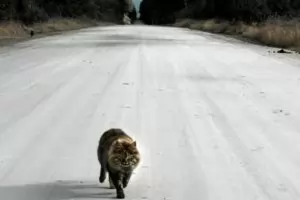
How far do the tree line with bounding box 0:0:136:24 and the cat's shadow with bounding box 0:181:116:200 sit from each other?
34775mm

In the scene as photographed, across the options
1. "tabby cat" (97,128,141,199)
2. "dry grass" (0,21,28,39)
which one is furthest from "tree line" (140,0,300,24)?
"tabby cat" (97,128,141,199)

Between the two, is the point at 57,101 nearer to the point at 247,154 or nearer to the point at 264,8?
the point at 247,154

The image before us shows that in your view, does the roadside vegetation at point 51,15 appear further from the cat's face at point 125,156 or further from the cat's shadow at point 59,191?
the cat's face at point 125,156

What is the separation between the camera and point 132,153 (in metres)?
4.66

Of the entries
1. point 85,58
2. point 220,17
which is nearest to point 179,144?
point 85,58

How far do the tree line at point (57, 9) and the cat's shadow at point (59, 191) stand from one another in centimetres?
3478

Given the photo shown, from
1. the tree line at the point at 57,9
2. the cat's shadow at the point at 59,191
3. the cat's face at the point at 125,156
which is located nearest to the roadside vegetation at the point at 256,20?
the tree line at the point at 57,9

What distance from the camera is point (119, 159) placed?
183 inches

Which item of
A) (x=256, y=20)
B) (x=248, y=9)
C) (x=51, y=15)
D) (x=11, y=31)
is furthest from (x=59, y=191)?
(x=51, y=15)

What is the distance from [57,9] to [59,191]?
208ft

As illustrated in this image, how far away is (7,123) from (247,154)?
3.15 meters

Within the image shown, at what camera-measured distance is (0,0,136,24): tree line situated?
41.8 metres

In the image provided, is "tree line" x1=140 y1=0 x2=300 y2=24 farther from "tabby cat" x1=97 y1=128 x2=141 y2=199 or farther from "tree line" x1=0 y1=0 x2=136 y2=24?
"tabby cat" x1=97 y1=128 x2=141 y2=199

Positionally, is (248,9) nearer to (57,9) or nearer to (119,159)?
(57,9)
